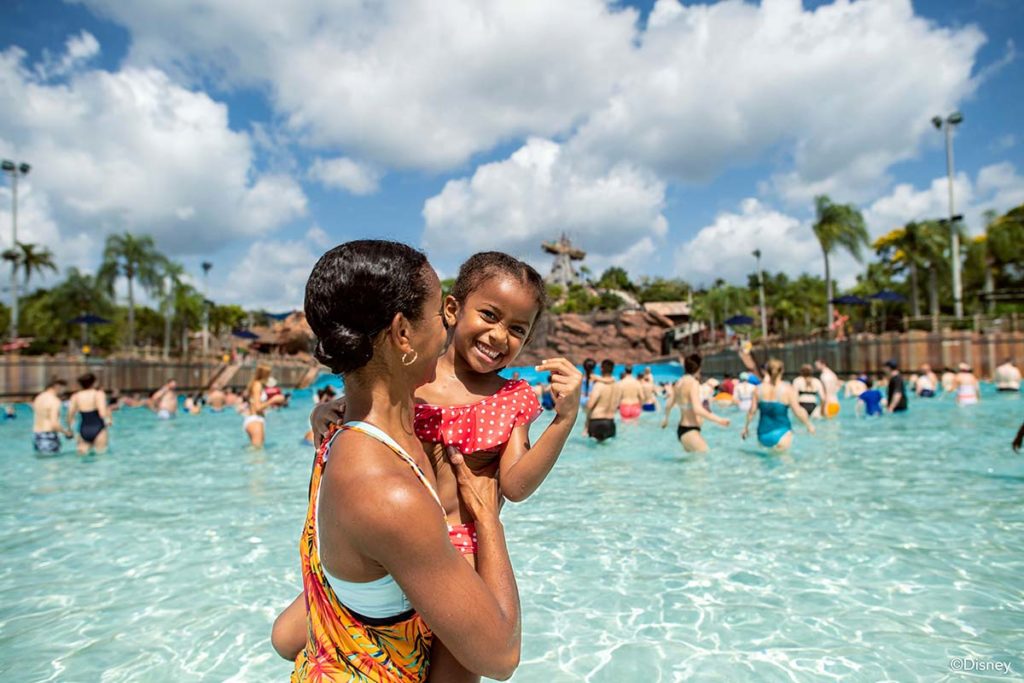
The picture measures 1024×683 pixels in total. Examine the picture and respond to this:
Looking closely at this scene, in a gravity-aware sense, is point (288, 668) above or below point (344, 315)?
below

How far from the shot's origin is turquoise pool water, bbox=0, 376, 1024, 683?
4027 mm

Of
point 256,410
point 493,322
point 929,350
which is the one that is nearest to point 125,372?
point 256,410

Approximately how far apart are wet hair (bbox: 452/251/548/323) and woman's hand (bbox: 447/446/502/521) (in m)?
0.70

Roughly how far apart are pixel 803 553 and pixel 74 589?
20.7 ft

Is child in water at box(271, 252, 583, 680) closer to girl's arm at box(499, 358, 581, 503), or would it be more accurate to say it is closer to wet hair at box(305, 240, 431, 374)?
girl's arm at box(499, 358, 581, 503)

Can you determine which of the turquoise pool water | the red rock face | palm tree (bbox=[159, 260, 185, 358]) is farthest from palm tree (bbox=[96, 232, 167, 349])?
the turquoise pool water

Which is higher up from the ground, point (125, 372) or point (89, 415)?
point (125, 372)

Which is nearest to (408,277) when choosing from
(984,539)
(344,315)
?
(344,315)

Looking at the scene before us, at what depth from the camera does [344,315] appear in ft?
4.78

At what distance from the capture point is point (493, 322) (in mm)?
2418

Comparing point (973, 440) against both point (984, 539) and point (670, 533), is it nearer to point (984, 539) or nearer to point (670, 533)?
point (984, 539)

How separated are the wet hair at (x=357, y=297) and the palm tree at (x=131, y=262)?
59194mm

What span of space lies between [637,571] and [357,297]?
15.8 ft

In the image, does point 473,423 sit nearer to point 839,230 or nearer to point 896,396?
point 896,396
